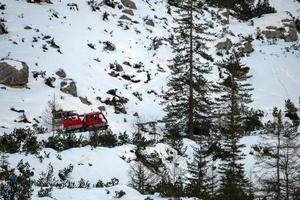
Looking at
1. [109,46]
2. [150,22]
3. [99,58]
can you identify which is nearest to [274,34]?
[150,22]

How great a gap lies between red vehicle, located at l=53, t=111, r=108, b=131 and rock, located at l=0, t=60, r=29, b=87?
201 inches

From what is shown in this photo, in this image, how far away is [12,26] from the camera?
116 feet

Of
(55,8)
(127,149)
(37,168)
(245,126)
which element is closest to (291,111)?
(245,126)

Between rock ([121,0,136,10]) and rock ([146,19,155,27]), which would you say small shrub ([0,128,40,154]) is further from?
rock ([121,0,136,10])

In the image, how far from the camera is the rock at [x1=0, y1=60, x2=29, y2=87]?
91.7ft

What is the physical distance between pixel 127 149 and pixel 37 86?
11.0 meters

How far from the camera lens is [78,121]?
26.3 m

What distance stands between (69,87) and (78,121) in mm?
4789

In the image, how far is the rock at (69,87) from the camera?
29.9 meters

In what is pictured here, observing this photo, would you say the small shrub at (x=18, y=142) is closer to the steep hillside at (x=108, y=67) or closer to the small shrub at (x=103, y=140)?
the steep hillside at (x=108, y=67)

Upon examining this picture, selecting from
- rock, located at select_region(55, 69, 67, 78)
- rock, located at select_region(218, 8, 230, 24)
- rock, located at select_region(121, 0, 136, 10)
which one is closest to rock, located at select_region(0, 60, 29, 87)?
rock, located at select_region(55, 69, 67, 78)

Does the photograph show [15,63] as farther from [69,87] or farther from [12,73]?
[69,87]

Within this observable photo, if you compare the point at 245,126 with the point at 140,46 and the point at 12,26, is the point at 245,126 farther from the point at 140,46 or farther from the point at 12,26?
the point at 12,26

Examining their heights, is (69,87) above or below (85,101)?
above
